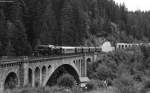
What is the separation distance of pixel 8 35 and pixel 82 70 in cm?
1671

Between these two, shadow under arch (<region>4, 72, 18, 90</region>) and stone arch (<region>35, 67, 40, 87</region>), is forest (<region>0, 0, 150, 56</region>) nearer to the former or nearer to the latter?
shadow under arch (<region>4, 72, 18, 90</region>)

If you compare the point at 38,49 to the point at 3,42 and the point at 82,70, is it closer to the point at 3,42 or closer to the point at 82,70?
the point at 3,42

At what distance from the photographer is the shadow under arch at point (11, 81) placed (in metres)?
25.0

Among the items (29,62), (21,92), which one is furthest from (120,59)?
(21,92)

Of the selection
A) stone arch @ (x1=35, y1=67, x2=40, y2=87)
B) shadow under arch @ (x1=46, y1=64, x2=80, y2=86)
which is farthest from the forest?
stone arch @ (x1=35, y1=67, x2=40, y2=87)

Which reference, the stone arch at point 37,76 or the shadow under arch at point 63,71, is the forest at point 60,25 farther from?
the stone arch at point 37,76

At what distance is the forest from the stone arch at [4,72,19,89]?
25.0 feet

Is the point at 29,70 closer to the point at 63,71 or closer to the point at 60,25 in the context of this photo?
the point at 63,71

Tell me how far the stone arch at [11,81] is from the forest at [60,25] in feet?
25.0

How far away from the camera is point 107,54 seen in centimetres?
6544

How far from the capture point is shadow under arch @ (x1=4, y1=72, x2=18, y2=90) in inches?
983

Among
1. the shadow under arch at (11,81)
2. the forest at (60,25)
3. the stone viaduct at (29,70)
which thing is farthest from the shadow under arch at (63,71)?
the shadow under arch at (11,81)

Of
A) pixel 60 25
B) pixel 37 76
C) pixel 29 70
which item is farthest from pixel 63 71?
pixel 60 25

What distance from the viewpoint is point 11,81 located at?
2588 cm
